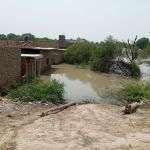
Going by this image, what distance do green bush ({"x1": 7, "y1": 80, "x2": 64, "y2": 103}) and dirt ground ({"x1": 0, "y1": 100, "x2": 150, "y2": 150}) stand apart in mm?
1255

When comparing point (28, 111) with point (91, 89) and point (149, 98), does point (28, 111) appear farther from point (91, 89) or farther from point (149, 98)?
point (91, 89)

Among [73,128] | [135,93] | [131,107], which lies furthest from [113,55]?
[73,128]

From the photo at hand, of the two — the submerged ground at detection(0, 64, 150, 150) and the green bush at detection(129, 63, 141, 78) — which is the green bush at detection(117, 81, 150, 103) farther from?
the green bush at detection(129, 63, 141, 78)

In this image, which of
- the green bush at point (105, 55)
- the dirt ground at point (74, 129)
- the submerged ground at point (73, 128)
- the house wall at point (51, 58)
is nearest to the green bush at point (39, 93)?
the submerged ground at point (73, 128)

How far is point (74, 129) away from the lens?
1213 cm

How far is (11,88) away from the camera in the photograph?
19125mm

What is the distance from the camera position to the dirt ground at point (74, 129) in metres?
10.6

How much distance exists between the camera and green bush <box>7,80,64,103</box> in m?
17.4

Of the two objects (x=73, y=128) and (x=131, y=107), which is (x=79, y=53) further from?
(x=73, y=128)

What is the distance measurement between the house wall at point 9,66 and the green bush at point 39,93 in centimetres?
78

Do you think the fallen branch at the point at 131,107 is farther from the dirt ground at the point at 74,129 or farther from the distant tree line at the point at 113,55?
the distant tree line at the point at 113,55

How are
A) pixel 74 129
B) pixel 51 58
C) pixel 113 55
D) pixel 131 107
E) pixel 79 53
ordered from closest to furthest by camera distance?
pixel 74 129, pixel 131 107, pixel 113 55, pixel 51 58, pixel 79 53

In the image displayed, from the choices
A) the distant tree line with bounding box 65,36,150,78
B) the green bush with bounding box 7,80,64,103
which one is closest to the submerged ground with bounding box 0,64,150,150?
the green bush with bounding box 7,80,64,103

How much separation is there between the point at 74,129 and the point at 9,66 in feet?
26.6
